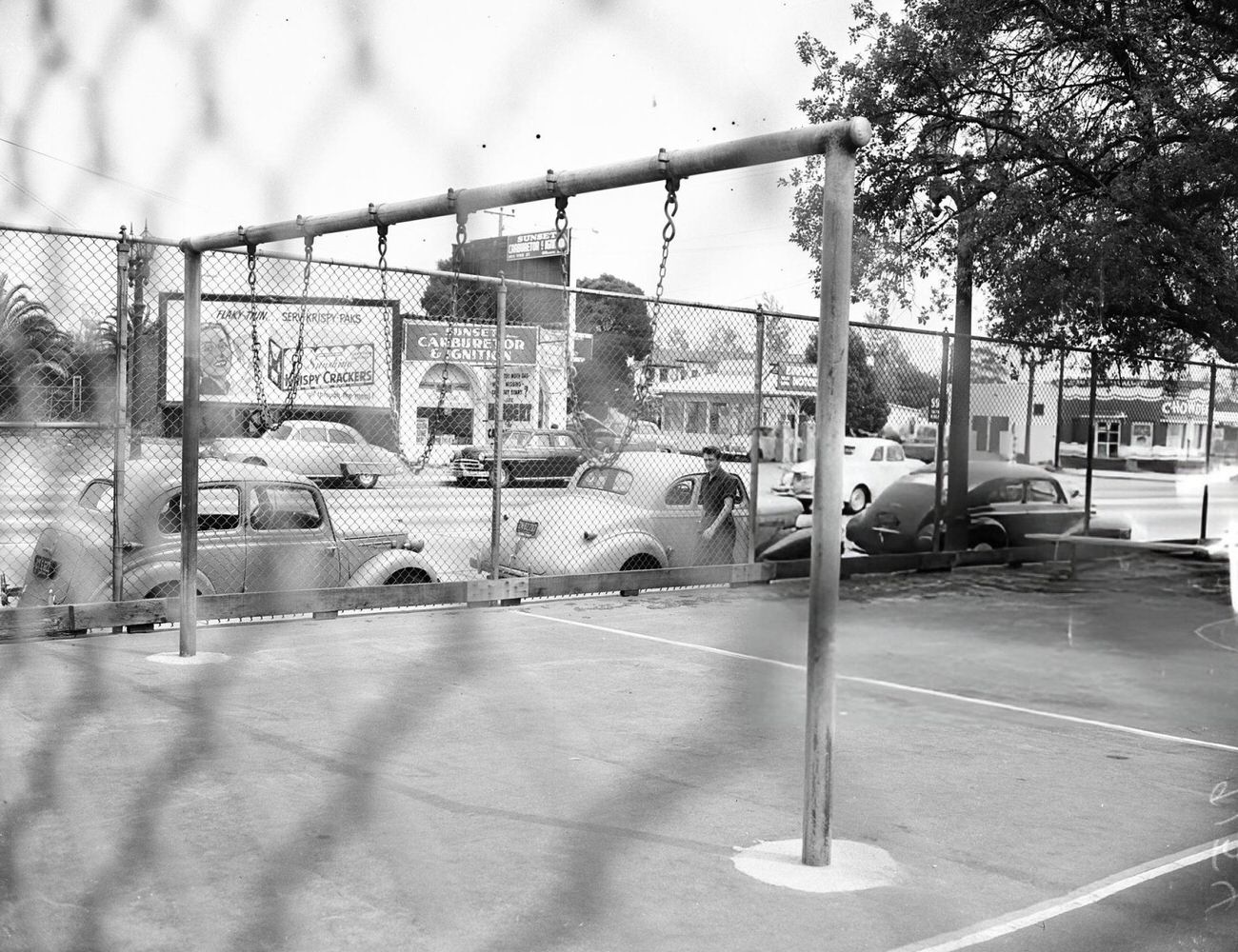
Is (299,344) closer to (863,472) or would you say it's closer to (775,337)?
(775,337)

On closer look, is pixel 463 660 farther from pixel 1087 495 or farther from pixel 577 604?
pixel 1087 495

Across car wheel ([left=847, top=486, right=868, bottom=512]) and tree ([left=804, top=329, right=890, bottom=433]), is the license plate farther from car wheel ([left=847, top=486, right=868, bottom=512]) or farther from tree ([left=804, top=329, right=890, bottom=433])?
car wheel ([left=847, top=486, right=868, bottom=512])

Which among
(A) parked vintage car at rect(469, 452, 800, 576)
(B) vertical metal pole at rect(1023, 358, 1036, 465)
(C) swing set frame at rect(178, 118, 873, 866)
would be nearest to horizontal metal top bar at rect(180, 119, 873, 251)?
(C) swing set frame at rect(178, 118, 873, 866)

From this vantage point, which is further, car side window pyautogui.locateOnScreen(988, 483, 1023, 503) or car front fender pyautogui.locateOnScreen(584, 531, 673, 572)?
car side window pyautogui.locateOnScreen(988, 483, 1023, 503)

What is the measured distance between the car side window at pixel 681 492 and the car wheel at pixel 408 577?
219cm

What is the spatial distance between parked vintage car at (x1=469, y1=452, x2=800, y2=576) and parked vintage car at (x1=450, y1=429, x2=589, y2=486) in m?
0.17

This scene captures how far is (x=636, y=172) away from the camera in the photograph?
2.92m

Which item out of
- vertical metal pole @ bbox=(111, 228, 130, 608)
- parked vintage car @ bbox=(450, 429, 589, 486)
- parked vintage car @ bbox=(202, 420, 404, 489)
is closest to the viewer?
vertical metal pole @ bbox=(111, 228, 130, 608)

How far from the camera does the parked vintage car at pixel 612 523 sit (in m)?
9.36

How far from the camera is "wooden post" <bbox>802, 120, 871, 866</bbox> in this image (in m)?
3.51

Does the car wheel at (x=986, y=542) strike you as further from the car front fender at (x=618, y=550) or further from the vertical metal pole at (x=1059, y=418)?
the car front fender at (x=618, y=550)

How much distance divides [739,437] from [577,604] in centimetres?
196

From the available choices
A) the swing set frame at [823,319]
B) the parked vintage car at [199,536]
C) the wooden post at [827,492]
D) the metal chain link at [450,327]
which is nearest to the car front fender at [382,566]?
the parked vintage car at [199,536]

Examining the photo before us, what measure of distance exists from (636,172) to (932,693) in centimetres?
429
